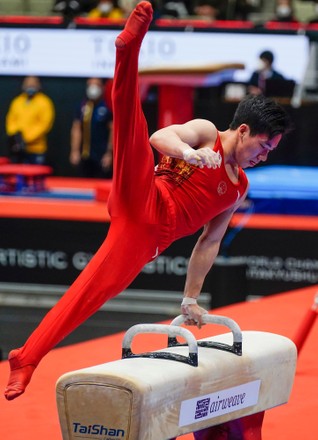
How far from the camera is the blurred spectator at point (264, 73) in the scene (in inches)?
423

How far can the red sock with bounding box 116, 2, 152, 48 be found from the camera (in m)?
3.84

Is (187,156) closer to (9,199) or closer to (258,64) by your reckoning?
(9,199)

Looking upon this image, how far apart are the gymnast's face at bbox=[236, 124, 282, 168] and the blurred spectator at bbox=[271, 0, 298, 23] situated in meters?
8.13

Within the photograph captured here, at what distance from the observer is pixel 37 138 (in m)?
11.8

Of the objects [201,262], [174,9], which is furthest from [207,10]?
[201,262]

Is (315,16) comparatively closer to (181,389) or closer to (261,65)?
(261,65)

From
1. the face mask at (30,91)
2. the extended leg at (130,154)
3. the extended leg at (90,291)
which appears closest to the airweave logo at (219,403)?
the extended leg at (90,291)

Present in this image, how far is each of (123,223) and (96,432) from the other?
89 centimetres

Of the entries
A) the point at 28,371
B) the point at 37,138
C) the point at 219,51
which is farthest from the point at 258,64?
the point at 28,371

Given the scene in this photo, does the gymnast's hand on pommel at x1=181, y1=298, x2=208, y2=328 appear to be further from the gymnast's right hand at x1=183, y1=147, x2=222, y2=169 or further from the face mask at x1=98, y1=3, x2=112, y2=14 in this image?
the face mask at x1=98, y1=3, x2=112, y2=14

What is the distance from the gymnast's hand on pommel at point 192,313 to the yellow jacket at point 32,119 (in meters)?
7.61

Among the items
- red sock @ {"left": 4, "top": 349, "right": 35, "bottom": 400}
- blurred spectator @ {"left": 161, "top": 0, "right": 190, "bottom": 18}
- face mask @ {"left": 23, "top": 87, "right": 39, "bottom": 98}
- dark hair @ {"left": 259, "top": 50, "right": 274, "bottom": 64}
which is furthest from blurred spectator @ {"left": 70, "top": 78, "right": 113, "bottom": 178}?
red sock @ {"left": 4, "top": 349, "right": 35, "bottom": 400}

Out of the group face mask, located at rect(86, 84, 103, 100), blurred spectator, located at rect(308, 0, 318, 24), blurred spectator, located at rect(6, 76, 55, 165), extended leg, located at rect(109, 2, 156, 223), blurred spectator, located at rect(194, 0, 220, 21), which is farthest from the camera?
blurred spectator, located at rect(194, 0, 220, 21)

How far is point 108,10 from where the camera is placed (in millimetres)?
12883
